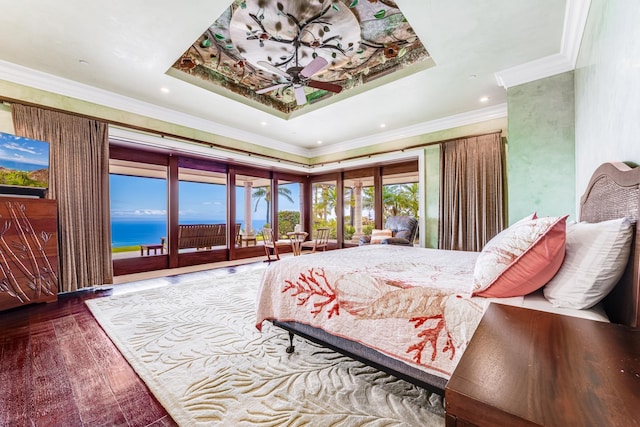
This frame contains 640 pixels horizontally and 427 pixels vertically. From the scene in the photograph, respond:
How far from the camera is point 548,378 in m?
0.53

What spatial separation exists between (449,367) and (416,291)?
36 cm

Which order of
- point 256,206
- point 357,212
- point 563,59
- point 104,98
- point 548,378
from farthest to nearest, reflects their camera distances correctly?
point 256,206, point 357,212, point 104,98, point 563,59, point 548,378

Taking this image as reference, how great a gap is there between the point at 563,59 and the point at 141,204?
7.03 metres

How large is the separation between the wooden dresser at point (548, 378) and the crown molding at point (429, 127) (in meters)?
4.44

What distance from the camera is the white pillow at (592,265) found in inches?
40.4

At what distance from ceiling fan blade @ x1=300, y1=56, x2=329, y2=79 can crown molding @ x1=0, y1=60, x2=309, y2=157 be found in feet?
8.83

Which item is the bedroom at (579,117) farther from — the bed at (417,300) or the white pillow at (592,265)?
the white pillow at (592,265)

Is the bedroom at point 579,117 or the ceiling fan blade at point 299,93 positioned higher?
the ceiling fan blade at point 299,93

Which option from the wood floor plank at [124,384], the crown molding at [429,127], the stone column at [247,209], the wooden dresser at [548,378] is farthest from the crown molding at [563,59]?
the stone column at [247,209]

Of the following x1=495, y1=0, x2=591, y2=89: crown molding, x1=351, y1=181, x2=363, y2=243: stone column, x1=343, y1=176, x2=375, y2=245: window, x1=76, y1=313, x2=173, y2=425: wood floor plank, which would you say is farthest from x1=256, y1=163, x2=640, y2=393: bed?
x1=351, y1=181, x2=363, y2=243: stone column

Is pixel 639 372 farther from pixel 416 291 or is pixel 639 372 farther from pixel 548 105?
pixel 548 105

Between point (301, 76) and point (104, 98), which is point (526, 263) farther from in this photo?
point (104, 98)

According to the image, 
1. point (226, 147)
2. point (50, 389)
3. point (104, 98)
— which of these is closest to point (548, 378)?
point (50, 389)

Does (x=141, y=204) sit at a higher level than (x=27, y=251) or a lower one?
higher
